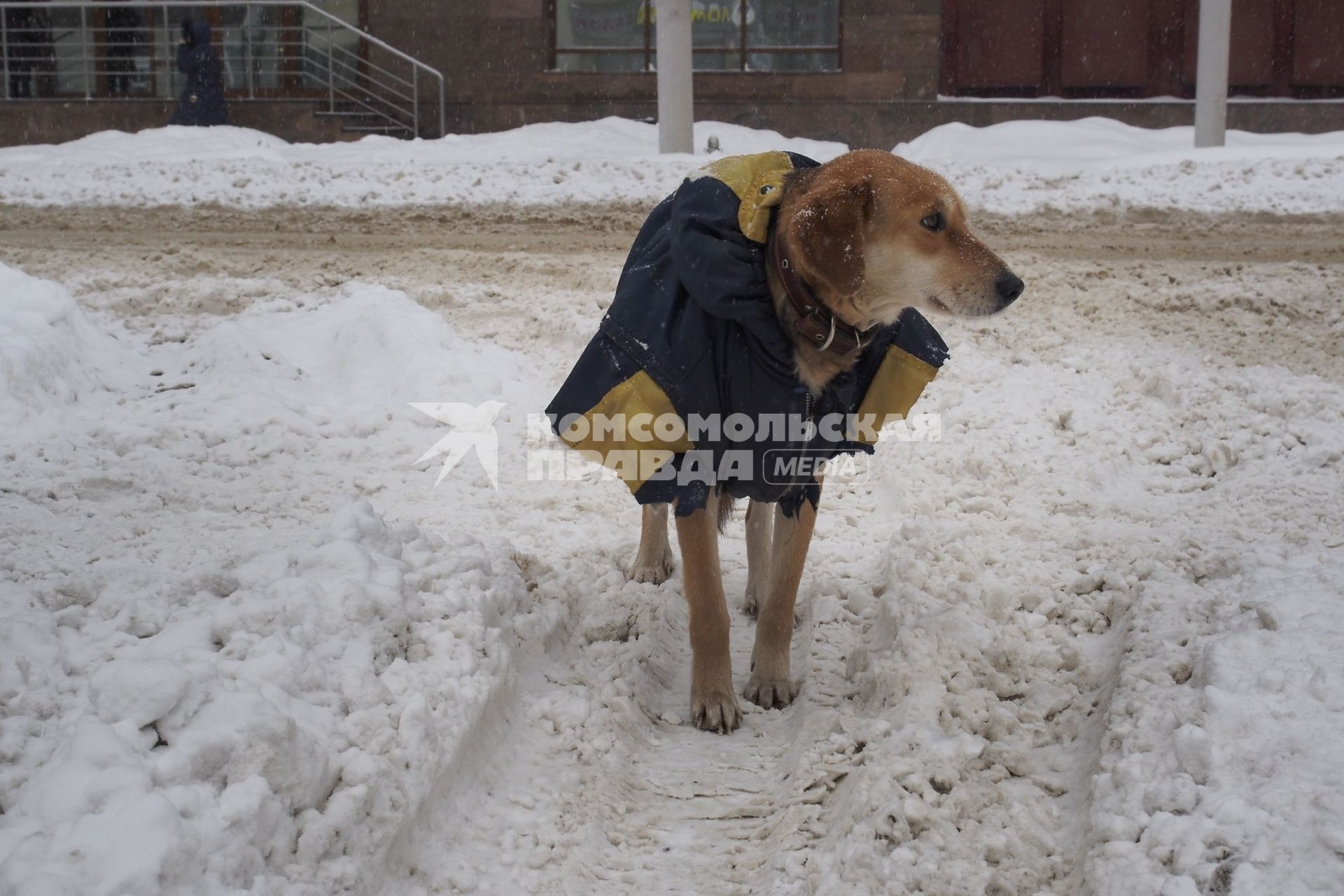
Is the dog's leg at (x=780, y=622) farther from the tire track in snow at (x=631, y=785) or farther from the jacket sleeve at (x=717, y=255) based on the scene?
the jacket sleeve at (x=717, y=255)

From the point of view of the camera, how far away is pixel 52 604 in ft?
10.4

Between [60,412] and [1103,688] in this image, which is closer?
[1103,688]

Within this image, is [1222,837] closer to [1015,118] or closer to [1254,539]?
[1254,539]

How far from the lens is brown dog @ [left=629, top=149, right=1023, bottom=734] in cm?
339

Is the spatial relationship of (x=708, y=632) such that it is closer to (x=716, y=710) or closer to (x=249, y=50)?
(x=716, y=710)

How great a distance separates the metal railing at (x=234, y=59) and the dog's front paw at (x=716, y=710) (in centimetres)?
1529

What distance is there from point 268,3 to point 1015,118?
452 inches

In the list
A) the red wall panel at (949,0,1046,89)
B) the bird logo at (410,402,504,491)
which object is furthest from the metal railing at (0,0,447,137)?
the bird logo at (410,402,504,491)

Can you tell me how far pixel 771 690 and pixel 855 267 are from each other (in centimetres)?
150

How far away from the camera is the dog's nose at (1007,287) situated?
11.4ft

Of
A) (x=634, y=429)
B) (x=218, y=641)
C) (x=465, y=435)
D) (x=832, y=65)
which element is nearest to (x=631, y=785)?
(x=634, y=429)

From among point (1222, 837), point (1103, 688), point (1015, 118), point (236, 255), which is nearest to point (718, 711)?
point (1103, 688)

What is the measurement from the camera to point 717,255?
343cm

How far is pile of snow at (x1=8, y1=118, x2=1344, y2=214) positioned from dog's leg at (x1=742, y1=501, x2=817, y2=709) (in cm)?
650
